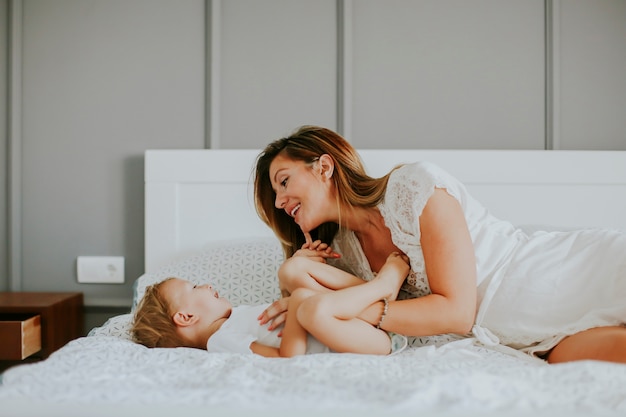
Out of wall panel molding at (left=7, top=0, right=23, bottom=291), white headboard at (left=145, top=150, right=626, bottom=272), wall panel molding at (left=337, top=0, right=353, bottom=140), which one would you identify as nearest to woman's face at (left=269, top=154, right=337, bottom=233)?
white headboard at (left=145, top=150, right=626, bottom=272)

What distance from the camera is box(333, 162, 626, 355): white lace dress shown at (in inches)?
52.3

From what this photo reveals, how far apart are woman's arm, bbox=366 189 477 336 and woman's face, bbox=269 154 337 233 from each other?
0.31 meters

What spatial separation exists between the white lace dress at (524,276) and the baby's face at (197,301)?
19.2 inches

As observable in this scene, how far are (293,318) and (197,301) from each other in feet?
1.05

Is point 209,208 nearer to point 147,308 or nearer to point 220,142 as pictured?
point 220,142

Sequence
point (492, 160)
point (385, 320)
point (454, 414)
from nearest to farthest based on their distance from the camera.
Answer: point (454, 414) < point (385, 320) < point (492, 160)

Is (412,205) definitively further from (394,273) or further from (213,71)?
(213,71)

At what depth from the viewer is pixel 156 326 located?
4.56ft

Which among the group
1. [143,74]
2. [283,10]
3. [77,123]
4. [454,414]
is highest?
[283,10]

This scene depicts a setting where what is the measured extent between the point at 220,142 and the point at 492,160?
1.08 meters

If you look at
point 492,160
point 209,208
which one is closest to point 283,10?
point 209,208

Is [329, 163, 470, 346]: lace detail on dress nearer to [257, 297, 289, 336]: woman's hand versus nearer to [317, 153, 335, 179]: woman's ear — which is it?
[317, 153, 335, 179]: woman's ear

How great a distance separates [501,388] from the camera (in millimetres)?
780

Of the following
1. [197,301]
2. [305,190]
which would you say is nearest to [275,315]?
[197,301]
